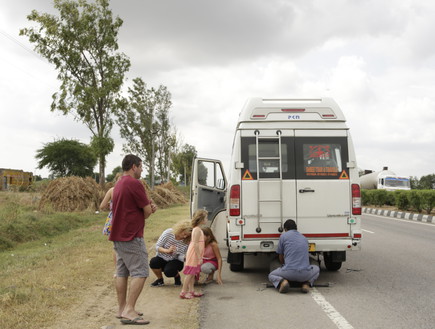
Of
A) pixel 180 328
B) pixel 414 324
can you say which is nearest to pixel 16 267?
pixel 180 328

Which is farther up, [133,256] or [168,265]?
[133,256]

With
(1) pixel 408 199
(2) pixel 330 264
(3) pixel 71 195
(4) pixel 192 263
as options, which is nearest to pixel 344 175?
(2) pixel 330 264

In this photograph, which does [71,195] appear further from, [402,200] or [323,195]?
[402,200]

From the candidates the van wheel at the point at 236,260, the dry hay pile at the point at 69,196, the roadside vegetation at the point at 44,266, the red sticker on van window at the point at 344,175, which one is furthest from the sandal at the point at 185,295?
the dry hay pile at the point at 69,196

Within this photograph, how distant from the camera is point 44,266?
947cm

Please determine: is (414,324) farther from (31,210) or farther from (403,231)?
(31,210)

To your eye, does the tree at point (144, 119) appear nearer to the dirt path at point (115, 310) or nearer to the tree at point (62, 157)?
the tree at point (62, 157)

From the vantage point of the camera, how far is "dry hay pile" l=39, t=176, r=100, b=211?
23.1 m

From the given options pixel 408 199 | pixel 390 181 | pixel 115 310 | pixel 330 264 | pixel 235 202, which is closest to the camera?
pixel 115 310

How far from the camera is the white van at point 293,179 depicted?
26.3 ft

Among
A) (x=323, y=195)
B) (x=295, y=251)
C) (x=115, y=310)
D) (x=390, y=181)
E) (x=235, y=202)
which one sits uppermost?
(x=390, y=181)

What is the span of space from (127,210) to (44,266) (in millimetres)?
4780

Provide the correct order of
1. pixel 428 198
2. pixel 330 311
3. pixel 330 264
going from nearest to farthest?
pixel 330 311 < pixel 330 264 < pixel 428 198

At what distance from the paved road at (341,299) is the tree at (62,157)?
52.6m
